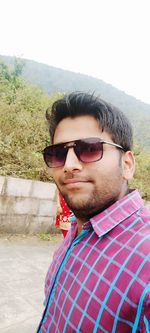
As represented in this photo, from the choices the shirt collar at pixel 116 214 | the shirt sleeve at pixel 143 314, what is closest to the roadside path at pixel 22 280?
the shirt collar at pixel 116 214

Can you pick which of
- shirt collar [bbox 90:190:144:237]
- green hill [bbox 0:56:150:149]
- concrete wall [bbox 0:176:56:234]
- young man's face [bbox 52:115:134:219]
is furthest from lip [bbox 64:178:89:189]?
green hill [bbox 0:56:150:149]

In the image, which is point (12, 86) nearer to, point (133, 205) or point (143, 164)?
point (143, 164)

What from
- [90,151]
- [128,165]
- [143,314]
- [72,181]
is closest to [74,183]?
[72,181]

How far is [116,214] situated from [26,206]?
433 cm

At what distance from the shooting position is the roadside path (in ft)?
10.0

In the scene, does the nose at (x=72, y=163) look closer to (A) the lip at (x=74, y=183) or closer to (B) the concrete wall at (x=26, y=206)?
(A) the lip at (x=74, y=183)

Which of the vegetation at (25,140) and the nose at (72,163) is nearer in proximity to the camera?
the nose at (72,163)

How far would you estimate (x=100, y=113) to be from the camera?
1342 millimetres

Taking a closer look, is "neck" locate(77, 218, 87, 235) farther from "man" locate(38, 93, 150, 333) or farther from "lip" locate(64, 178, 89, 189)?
"lip" locate(64, 178, 89, 189)

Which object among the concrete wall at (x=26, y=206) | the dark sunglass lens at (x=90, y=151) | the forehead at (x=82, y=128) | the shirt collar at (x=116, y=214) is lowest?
the concrete wall at (x=26, y=206)

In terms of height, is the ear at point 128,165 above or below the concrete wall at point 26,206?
above

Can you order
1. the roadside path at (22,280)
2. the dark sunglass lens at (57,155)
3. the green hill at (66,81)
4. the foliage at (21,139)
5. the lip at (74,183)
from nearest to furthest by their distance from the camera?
the lip at (74,183) < the dark sunglass lens at (57,155) < the roadside path at (22,280) < the foliage at (21,139) < the green hill at (66,81)

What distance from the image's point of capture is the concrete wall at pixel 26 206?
16.8 ft

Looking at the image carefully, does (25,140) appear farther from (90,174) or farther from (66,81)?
(66,81)
